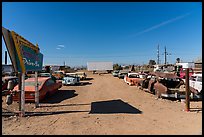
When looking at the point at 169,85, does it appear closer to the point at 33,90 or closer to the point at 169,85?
the point at 169,85

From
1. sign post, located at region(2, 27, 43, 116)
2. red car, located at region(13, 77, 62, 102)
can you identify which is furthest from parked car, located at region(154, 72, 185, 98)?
sign post, located at region(2, 27, 43, 116)

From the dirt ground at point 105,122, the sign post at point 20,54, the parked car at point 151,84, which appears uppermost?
the sign post at point 20,54

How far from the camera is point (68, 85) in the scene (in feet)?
65.3

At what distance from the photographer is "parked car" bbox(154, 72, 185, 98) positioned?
33.0ft

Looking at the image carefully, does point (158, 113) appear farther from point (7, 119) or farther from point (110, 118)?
point (7, 119)

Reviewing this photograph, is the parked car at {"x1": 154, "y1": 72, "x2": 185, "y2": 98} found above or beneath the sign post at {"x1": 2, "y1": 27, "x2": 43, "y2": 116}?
beneath

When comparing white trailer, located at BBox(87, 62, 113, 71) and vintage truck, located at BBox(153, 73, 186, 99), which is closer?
vintage truck, located at BBox(153, 73, 186, 99)

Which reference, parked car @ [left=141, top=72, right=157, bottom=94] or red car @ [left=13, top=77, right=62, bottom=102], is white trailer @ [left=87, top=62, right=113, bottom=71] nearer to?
parked car @ [left=141, top=72, right=157, bottom=94]

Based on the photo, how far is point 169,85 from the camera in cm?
1177

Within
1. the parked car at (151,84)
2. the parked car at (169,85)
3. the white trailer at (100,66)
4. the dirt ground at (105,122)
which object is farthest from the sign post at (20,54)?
the white trailer at (100,66)

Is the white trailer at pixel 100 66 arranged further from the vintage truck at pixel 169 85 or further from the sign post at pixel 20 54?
the sign post at pixel 20 54

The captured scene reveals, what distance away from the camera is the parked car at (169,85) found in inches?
396

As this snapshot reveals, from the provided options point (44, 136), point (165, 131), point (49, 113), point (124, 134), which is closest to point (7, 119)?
point (49, 113)

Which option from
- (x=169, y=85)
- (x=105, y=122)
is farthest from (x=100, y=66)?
(x=105, y=122)
